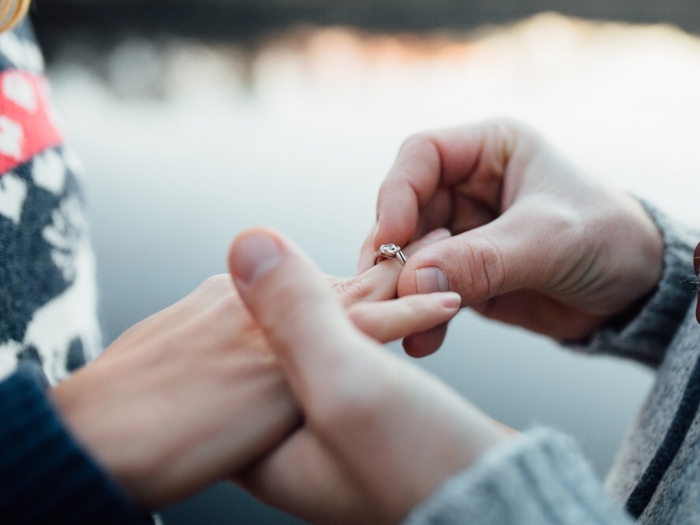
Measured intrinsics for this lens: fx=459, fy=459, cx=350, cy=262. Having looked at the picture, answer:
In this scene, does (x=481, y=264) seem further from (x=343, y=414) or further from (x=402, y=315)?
(x=343, y=414)

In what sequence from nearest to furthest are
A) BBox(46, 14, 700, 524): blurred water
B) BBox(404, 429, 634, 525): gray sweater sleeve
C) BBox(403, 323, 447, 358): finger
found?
BBox(404, 429, 634, 525): gray sweater sleeve
BBox(403, 323, 447, 358): finger
BBox(46, 14, 700, 524): blurred water

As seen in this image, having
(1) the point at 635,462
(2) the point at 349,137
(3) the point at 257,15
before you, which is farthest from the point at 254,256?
(3) the point at 257,15

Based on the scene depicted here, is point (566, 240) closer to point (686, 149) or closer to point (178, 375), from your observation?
point (178, 375)

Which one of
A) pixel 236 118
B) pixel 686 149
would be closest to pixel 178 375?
pixel 236 118

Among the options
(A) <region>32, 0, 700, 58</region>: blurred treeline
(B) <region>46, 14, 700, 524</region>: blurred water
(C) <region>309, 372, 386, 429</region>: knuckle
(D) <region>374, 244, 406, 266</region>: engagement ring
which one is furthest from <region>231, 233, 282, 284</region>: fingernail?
(A) <region>32, 0, 700, 58</region>: blurred treeline

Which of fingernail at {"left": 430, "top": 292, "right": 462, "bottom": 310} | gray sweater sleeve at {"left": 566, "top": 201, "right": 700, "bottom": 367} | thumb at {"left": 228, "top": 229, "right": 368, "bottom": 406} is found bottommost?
gray sweater sleeve at {"left": 566, "top": 201, "right": 700, "bottom": 367}

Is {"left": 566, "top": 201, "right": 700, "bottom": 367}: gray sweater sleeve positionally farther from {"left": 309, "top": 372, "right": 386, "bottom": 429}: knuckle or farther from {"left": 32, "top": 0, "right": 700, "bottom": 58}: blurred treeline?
{"left": 32, "top": 0, "right": 700, "bottom": 58}: blurred treeline

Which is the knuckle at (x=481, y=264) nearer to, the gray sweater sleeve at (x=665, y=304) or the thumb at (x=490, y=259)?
the thumb at (x=490, y=259)
